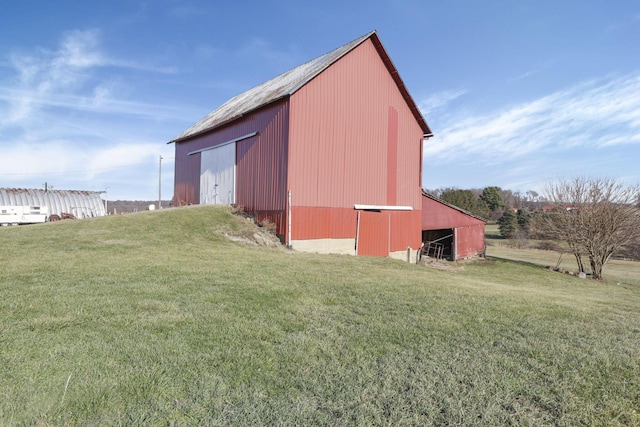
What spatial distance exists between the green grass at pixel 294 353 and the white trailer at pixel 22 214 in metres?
29.7

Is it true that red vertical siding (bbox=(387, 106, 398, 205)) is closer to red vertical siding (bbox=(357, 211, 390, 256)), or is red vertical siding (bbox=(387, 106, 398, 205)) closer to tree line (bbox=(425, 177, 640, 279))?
red vertical siding (bbox=(357, 211, 390, 256))

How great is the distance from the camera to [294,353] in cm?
410

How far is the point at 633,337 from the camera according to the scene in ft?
16.8

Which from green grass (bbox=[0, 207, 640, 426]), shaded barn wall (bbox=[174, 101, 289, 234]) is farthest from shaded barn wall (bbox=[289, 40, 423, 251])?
green grass (bbox=[0, 207, 640, 426])

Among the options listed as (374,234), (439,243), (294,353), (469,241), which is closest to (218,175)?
(374,234)

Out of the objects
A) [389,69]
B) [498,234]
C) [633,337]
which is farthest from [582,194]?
[498,234]

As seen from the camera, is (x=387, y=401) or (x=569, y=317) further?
(x=569, y=317)

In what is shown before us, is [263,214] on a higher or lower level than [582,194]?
lower

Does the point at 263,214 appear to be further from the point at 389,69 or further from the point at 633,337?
the point at 633,337

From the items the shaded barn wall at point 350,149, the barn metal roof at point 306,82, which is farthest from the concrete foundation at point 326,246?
the barn metal roof at point 306,82

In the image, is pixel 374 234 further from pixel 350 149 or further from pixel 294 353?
pixel 294 353

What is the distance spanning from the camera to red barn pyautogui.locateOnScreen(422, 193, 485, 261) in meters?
23.1

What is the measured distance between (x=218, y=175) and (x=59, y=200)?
25768mm

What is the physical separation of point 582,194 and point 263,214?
875 inches
